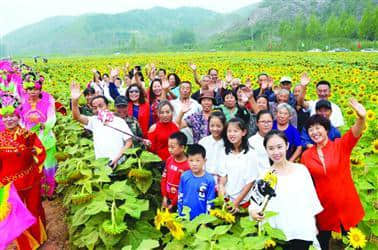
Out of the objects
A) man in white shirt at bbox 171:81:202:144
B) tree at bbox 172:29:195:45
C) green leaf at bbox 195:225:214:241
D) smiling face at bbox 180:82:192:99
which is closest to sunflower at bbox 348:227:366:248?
green leaf at bbox 195:225:214:241

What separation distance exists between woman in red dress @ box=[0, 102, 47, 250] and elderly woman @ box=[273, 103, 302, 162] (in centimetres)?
259

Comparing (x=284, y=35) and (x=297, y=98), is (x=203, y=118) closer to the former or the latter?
(x=297, y=98)

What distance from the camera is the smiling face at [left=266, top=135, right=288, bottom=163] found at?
114 inches

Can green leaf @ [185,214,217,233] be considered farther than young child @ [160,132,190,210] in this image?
No

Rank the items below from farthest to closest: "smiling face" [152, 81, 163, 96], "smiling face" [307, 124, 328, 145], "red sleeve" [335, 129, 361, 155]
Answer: "smiling face" [152, 81, 163, 96]
"smiling face" [307, 124, 328, 145]
"red sleeve" [335, 129, 361, 155]

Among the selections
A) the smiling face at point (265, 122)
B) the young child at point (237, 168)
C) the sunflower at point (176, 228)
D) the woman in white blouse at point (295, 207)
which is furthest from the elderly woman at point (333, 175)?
the sunflower at point (176, 228)

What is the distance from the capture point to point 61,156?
185 inches

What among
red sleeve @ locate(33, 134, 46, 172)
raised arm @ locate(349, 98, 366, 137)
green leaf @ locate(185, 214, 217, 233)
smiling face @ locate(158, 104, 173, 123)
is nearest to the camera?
green leaf @ locate(185, 214, 217, 233)

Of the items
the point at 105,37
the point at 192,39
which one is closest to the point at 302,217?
the point at 192,39

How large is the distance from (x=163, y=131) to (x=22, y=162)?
155 cm

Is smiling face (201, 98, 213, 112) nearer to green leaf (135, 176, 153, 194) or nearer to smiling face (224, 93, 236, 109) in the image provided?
smiling face (224, 93, 236, 109)

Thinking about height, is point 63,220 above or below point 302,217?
below

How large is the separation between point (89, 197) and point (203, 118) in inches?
67.6

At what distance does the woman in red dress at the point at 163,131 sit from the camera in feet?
14.5
